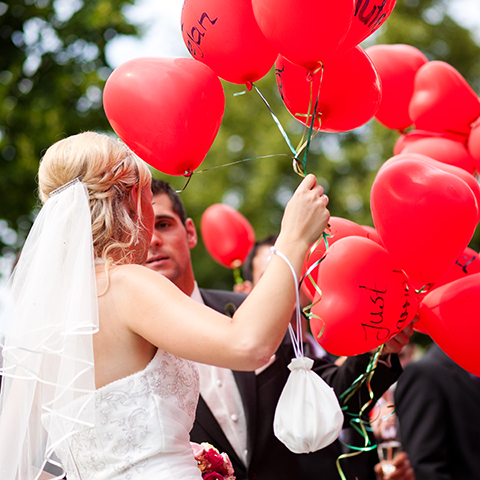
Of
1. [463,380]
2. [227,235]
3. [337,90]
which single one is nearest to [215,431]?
[337,90]

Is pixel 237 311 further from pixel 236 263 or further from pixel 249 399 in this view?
pixel 236 263

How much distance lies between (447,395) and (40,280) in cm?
287

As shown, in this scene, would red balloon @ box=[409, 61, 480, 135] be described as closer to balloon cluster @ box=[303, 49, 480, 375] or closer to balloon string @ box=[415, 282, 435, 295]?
balloon cluster @ box=[303, 49, 480, 375]

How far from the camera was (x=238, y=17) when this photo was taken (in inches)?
81.4

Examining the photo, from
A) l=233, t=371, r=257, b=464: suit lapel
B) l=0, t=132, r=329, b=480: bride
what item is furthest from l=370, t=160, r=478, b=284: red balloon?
l=233, t=371, r=257, b=464: suit lapel

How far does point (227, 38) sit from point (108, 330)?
1.12 meters

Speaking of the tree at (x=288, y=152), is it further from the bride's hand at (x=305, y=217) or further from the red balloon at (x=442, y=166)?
the bride's hand at (x=305, y=217)

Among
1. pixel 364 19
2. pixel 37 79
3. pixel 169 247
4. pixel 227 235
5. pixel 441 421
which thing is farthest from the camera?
pixel 37 79

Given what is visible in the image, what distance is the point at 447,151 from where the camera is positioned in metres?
2.91

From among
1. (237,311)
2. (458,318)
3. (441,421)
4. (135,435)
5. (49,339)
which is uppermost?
(237,311)

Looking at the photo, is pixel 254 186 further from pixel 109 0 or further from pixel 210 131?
pixel 210 131

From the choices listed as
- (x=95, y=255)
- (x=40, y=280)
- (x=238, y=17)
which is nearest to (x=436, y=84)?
(x=238, y=17)

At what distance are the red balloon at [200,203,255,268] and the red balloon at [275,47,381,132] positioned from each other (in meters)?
3.32

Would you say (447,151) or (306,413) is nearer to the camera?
(306,413)
